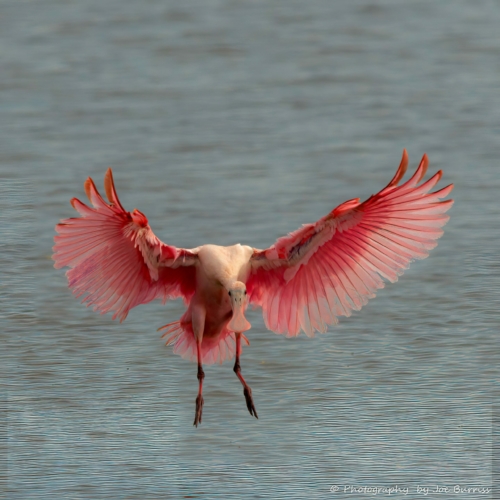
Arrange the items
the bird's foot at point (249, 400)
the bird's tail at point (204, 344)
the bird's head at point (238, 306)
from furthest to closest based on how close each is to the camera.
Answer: the bird's tail at point (204, 344) → the bird's foot at point (249, 400) → the bird's head at point (238, 306)

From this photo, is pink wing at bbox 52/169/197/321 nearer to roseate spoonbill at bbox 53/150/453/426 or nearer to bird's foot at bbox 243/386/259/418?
roseate spoonbill at bbox 53/150/453/426

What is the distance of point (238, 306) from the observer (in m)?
6.77

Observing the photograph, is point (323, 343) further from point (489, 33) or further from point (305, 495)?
point (489, 33)

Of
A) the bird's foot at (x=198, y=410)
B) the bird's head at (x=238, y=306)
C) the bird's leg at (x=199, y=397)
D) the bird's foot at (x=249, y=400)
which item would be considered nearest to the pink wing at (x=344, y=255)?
the bird's head at (x=238, y=306)

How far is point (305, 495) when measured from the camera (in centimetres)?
632

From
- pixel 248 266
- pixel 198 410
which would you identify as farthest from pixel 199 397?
pixel 248 266

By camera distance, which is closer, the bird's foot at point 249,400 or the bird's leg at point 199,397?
the bird's leg at point 199,397

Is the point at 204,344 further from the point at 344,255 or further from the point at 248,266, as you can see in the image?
the point at 344,255

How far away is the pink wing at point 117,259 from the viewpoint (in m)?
6.64

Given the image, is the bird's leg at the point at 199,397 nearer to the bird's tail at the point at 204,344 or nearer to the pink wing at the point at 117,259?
the bird's tail at the point at 204,344

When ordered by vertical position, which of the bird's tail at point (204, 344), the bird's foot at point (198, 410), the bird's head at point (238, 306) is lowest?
the bird's foot at point (198, 410)

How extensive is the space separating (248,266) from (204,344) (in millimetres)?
572

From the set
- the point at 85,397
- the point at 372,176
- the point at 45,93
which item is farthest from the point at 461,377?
the point at 45,93

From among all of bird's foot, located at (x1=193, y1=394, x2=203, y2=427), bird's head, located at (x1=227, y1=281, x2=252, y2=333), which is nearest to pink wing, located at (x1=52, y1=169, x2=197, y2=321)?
bird's head, located at (x1=227, y1=281, x2=252, y2=333)
